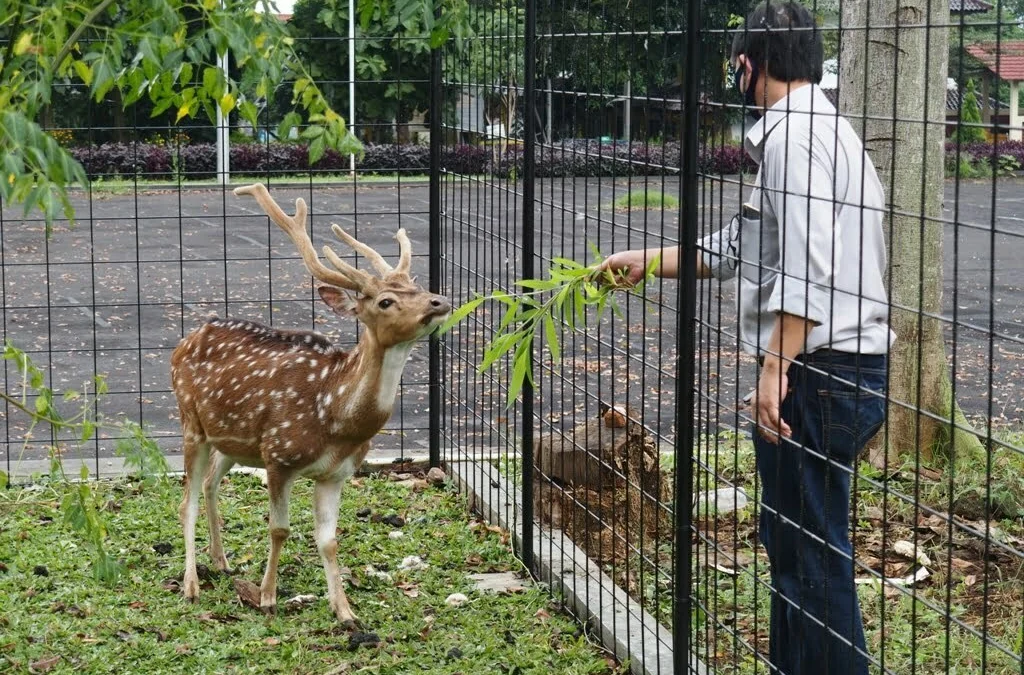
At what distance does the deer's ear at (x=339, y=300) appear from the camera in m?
5.50

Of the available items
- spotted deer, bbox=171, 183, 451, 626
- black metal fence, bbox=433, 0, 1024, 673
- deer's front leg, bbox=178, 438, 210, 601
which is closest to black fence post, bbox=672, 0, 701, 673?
black metal fence, bbox=433, 0, 1024, 673

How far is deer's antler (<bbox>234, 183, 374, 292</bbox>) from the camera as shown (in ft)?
18.1

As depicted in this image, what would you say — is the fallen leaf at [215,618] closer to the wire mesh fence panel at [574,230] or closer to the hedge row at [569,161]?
the wire mesh fence panel at [574,230]

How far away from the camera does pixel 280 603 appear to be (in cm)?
589

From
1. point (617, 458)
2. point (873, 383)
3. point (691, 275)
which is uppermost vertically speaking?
point (691, 275)

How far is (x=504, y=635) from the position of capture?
18.0 feet

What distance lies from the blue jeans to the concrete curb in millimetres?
454

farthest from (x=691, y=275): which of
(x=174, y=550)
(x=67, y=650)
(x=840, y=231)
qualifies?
(x=174, y=550)

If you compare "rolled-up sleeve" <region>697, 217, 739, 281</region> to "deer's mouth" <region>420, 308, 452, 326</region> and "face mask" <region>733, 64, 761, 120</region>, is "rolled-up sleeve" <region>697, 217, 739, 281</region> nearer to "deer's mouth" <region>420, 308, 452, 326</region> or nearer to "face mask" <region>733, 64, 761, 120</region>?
"face mask" <region>733, 64, 761, 120</region>

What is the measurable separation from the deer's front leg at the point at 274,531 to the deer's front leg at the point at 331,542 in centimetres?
13

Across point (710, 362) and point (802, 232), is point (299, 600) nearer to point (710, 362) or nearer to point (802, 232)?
point (710, 362)

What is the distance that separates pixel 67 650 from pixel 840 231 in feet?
10.8

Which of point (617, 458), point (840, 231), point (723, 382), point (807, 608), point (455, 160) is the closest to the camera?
point (840, 231)

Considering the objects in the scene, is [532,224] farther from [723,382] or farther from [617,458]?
[723,382]
